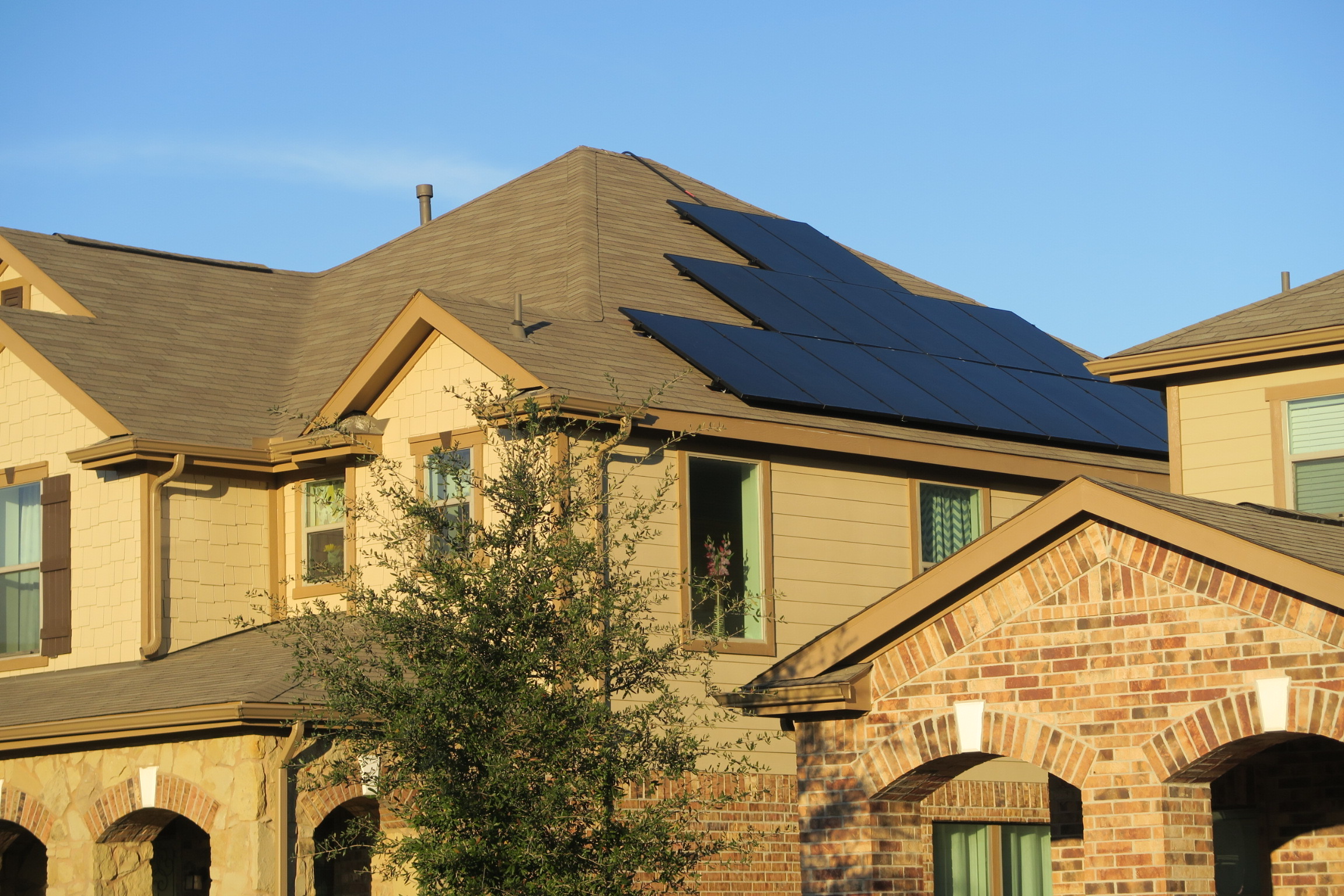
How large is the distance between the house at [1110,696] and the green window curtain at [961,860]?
7.43 ft

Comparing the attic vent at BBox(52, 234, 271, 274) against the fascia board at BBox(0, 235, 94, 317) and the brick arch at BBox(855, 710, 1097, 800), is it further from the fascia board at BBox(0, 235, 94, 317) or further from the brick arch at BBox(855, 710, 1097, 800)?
the brick arch at BBox(855, 710, 1097, 800)

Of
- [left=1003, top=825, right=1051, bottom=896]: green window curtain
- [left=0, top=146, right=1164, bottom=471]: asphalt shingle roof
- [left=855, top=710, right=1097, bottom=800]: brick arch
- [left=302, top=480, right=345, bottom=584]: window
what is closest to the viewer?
[left=855, top=710, right=1097, bottom=800]: brick arch

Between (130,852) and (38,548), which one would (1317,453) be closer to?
(130,852)

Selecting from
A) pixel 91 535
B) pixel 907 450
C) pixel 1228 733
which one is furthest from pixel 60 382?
pixel 1228 733

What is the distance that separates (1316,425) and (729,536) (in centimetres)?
585

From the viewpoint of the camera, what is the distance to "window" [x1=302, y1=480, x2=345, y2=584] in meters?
19.7

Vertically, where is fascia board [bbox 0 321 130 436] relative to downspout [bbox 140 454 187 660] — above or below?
above

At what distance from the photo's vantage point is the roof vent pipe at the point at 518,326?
18.1 metres

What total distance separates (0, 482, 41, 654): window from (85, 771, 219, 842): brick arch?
3.61 metres

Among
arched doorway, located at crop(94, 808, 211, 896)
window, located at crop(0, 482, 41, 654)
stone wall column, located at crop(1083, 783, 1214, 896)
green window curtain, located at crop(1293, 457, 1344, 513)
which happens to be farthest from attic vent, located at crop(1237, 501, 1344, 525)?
window, located at crop(0, 482, 41, 654)

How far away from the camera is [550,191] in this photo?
23.6 m

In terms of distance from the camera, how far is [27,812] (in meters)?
17.9

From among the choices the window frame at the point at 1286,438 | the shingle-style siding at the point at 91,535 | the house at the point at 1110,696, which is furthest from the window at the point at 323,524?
the window frame at the point at 1286,438

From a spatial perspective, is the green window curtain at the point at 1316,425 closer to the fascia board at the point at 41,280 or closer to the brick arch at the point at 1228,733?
the brick arch at the point at 1228,733
